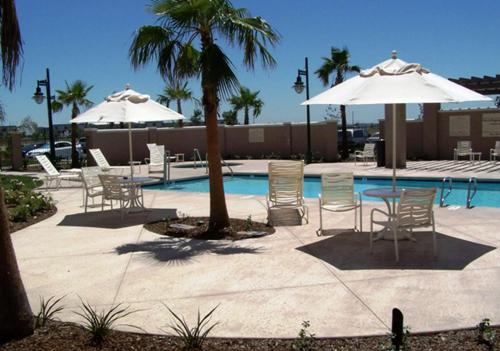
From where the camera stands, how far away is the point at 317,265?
6301 mm

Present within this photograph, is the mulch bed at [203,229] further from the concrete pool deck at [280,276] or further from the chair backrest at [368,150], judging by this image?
the chair backrest at [368,150]

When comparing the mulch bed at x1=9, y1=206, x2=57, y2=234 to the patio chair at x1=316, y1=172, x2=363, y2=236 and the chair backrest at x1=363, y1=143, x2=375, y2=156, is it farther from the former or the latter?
the chair backrest at x1=363, y1=143, x2=375, y2=156

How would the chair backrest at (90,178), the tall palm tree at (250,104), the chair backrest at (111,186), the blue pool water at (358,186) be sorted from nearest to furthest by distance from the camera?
the chair backrest at (111,186) < the chair backrest at (90,178) < the blue pool water at (358,186) < the tall palm tree at (250,104)

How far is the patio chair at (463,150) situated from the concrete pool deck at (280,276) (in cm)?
1142

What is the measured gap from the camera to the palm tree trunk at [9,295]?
4.05 meters

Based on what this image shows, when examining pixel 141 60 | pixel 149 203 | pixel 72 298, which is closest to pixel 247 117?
pixel 149 203

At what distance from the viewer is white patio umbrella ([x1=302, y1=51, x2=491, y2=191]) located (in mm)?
6426

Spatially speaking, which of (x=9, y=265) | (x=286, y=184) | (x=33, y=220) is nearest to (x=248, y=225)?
(x=286, y=184)

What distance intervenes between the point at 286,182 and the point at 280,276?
3.80 m

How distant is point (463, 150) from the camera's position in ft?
65.2

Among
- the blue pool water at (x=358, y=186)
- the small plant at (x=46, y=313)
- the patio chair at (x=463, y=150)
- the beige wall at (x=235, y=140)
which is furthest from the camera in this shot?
the beige wall at (x=235, y=140)

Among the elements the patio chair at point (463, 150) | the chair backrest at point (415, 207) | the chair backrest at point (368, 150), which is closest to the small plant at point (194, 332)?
the chair backrest at point (415, 207)

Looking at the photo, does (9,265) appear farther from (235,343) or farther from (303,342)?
(303,342)

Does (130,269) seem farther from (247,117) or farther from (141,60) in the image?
(247,117)
